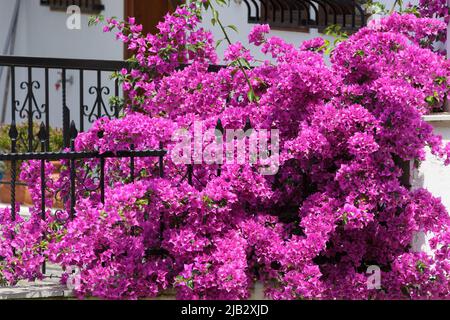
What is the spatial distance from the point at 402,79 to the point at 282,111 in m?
0.66

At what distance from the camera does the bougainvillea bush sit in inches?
207

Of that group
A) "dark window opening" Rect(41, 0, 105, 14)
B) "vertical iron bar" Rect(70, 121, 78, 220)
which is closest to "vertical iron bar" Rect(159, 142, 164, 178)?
"vertical iron bar" Rect(70, 121, 78, 220)

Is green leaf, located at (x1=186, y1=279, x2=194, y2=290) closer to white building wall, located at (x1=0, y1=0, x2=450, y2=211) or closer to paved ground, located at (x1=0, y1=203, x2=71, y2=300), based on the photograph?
paved ground, located at (x1=0, y1=203, x2=71, y2=300)

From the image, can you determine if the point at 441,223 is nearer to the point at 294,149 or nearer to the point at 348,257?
the point at 348,257

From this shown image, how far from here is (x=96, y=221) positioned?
17.1ft

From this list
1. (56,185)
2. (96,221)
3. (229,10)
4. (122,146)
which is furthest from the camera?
(229,10)

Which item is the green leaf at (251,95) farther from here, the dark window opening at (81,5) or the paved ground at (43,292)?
the dark window opening at (81,5)

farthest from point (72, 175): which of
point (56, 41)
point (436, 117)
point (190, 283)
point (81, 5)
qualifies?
point (56, 41)

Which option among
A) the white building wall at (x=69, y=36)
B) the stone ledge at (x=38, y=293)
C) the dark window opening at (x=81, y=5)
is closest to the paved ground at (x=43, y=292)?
the stone ledge at (x=38, y=293)

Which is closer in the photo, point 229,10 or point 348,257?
point 348,257

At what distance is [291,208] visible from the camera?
18.7 feet

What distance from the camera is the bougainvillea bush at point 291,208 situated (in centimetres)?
525

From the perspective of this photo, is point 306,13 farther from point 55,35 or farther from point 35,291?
point 35,291
